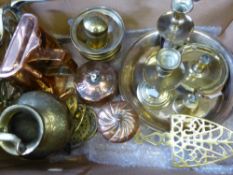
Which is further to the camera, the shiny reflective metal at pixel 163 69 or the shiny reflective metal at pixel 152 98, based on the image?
the shiny reflective metal at pixel 152 98

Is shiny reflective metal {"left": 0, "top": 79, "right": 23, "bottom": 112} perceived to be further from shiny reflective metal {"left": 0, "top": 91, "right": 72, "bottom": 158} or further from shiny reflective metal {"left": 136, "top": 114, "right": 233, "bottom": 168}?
shiny reflective metal {"left": 136, "top": 114, "right": 233, "bottom": 168}

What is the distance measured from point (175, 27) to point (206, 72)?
132 mm

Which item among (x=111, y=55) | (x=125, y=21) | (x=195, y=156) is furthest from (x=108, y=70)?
(x=195, y=156)

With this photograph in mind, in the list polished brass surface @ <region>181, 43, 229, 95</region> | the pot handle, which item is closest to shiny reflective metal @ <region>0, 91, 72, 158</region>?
the pot handle

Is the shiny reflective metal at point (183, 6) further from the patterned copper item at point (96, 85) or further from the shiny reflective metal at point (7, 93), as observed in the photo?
the shiny reflective metal at point (7, 93)

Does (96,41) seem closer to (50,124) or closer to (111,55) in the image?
(111,55)

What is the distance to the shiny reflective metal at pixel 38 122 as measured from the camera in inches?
27.1

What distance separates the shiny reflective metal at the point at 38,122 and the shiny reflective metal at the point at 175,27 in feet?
0.85

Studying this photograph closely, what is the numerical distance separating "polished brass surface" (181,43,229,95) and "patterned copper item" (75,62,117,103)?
161mm

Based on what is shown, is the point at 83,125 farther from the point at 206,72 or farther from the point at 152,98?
the point at 206,72

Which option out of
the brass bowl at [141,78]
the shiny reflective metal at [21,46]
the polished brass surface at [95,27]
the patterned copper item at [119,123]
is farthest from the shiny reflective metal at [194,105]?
the shiny reflective metal at [21,46]

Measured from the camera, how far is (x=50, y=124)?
72 cm

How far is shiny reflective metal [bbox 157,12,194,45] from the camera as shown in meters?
0.80

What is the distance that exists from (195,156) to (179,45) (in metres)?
0.25
